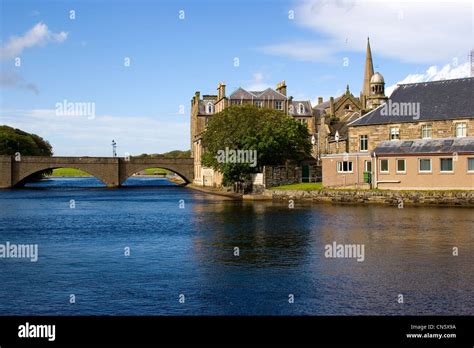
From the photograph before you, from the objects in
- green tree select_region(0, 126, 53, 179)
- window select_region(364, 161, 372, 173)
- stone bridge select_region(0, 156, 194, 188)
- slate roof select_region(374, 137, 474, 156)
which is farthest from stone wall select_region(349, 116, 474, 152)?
green tree select_region(0, 126, 53, 179)

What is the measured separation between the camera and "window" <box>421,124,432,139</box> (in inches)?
2726

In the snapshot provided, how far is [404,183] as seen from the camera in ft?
219

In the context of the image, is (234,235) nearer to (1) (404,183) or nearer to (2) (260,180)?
(1) (404,183)

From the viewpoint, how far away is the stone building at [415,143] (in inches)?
2534

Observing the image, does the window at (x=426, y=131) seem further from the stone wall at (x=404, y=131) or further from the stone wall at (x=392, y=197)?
the stone wall at (x=392, y=197)

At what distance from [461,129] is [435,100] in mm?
5127

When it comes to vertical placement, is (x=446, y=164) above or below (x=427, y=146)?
below

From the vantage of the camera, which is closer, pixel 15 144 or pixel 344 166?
pixel 344 166

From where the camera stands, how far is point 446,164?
64.4 meters

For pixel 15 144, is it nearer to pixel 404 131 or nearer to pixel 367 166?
pixel 367 166

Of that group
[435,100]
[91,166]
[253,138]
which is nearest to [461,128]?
[435,100]

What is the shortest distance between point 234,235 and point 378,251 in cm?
1078

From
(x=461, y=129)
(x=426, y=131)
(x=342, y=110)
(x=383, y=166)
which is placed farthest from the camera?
(x=342, y=110)
